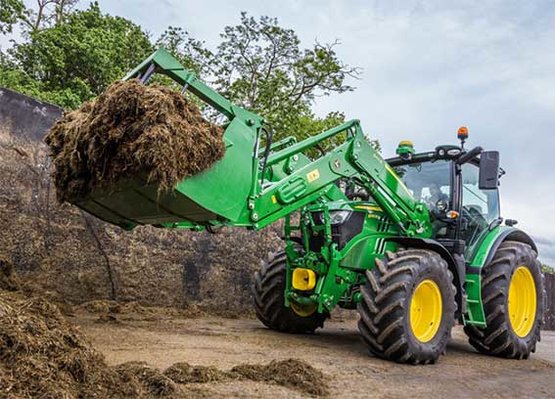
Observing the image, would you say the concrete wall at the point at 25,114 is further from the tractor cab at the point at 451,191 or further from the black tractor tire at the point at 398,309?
the tractor cab at the point at 451,191

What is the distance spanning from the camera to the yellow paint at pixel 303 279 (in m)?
6.05

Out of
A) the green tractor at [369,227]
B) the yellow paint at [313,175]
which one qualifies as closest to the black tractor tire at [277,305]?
the green tractor at [369,227]

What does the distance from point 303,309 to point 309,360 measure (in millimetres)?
1838

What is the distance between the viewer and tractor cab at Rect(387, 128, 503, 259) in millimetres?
6691

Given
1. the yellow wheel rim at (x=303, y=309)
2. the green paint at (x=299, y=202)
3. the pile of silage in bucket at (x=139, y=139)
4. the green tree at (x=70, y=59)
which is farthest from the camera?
the green tree at (x=70, y=59)

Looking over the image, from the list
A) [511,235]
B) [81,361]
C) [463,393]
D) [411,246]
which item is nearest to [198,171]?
[81,361]

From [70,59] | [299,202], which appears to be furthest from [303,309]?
[70,59]

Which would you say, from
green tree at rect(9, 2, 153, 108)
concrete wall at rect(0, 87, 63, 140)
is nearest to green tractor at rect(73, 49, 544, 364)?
concrete wall at rect(0, 87, 63, 140)

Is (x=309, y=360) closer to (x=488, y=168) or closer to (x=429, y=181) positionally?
(x=488, y=168)

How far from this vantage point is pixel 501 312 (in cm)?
631

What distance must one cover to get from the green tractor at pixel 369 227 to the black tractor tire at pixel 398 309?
0.01 meters

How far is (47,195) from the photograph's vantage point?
22.0ft

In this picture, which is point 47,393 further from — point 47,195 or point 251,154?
point 47,195

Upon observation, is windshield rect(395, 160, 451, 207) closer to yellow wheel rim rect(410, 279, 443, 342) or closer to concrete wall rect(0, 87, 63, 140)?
yellow wheel rim rect(410, 279, 443, 342)
